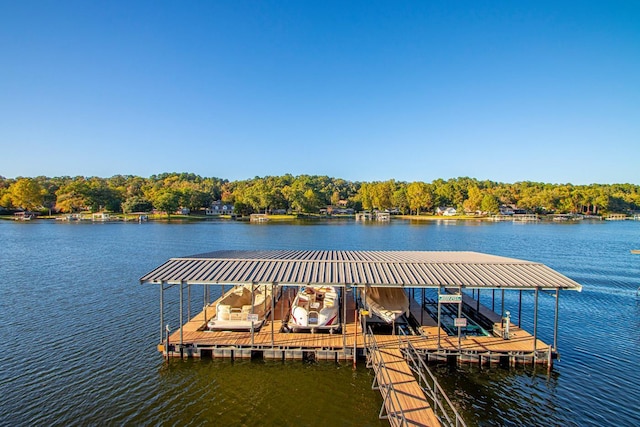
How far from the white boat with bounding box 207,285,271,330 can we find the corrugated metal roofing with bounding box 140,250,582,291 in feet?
4.90

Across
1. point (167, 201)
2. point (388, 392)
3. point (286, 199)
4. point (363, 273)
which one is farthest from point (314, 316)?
point (286, 199)

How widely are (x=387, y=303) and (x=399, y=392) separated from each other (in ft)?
20.1

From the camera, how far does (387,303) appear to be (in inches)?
698

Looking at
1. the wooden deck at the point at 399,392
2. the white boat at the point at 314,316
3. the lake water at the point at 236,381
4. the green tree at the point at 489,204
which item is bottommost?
the lake water at the point at 236,381

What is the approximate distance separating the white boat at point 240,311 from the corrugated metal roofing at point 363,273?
149 cm

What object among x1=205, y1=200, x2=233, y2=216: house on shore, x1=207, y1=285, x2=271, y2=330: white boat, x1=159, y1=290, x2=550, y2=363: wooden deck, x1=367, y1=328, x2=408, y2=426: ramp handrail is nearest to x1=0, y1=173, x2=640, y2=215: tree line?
x1=205, y1=200, x2=233, y2=216: house on shore

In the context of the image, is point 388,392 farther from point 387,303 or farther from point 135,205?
point 135,205

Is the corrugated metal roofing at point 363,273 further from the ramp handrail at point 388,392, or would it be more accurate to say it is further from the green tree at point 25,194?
the green tree at point 25,194

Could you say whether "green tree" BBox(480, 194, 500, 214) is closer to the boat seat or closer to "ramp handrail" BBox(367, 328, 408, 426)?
"ramp handrail" BBox(367, 328, 408, 426)

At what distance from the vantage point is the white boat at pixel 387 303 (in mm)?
17141

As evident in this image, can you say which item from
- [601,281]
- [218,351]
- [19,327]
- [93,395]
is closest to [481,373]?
[218,351]

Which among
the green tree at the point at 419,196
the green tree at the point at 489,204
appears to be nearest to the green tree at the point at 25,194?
the green tree at the point at 419,196

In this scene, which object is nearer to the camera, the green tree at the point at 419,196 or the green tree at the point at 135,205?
the green tree at the point at 135,205

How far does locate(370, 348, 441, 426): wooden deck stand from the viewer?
10383mm
